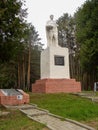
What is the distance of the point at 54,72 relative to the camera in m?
18.5

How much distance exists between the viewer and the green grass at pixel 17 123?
8.08 m

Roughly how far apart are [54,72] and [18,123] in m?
10.1

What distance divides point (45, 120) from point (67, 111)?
186 centimetres

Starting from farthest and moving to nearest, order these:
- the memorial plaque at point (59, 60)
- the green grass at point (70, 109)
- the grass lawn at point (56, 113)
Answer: the memorial plaque at point (59, 60)
the green grass at point (70, 109)
the grass lawn at point (56, 113)

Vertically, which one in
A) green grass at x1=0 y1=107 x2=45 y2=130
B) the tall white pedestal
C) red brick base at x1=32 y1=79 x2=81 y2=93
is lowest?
green grass at x1=0 y1=107 x2=45 y2=130

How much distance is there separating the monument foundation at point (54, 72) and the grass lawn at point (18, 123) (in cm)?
770

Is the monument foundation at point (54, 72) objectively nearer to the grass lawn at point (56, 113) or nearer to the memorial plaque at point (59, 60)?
the memorial plaque at point (59, 60)

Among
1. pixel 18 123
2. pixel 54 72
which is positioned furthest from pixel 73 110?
pixel 54 72

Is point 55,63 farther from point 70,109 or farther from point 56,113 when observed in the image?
point 56,113

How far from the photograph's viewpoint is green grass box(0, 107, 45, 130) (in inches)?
318

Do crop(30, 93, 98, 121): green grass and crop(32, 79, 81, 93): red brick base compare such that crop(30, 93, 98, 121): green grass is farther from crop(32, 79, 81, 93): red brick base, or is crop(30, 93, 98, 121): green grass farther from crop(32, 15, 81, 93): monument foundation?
crop(32, 15, 81, 93): monument foundation

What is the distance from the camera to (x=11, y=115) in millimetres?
10102

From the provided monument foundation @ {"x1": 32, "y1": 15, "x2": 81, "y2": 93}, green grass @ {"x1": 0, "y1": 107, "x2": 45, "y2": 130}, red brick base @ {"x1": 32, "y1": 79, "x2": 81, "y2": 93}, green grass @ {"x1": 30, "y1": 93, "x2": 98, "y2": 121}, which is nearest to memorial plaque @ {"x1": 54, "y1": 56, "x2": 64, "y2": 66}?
monument foundation @ {"x1": 32, "y1": 15, "x2": 81, "y2": 93}

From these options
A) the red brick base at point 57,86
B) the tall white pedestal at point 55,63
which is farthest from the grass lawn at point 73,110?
the tall white pedestal at point 55,63
